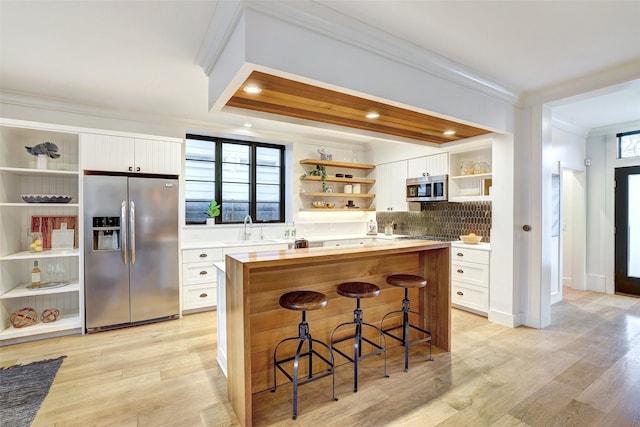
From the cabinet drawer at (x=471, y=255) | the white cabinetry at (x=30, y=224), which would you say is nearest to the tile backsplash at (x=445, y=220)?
the cabinet drawer at (x=471, y=255)

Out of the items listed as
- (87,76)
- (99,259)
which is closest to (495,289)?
(99,259)

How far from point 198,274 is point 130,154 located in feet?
5.61

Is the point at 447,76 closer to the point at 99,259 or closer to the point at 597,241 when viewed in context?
the point at 99,259

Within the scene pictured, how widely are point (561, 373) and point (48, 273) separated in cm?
541

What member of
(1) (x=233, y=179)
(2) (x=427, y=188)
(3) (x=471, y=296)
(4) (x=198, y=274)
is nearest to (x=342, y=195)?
(2) (x=427, y=188)

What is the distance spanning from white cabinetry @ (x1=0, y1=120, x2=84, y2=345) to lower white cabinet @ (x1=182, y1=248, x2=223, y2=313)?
109 cm

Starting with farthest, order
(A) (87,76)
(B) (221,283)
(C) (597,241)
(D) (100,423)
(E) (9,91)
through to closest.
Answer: (C) (597,241) < (E) (9,91) < (A) (87,76) < (B) (221,283) < (D) (100,423)

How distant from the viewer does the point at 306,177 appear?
5.37 metres

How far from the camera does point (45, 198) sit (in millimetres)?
3361

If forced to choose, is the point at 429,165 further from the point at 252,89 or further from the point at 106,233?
the point at 106,233

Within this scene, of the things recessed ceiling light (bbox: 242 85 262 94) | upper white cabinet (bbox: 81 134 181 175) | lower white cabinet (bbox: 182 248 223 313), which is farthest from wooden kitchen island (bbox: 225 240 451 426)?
upper white cabinet (bbox: 81 134 181 175)

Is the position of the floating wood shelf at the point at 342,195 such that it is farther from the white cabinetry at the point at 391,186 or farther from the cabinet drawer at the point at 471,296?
the cabinet drawer at the point at 471,296

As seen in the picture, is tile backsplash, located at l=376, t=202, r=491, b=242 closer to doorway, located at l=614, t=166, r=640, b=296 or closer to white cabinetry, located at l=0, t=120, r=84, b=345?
doorway, located at l=614, t=166, r=640, b=296

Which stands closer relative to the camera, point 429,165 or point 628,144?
point 628,144
